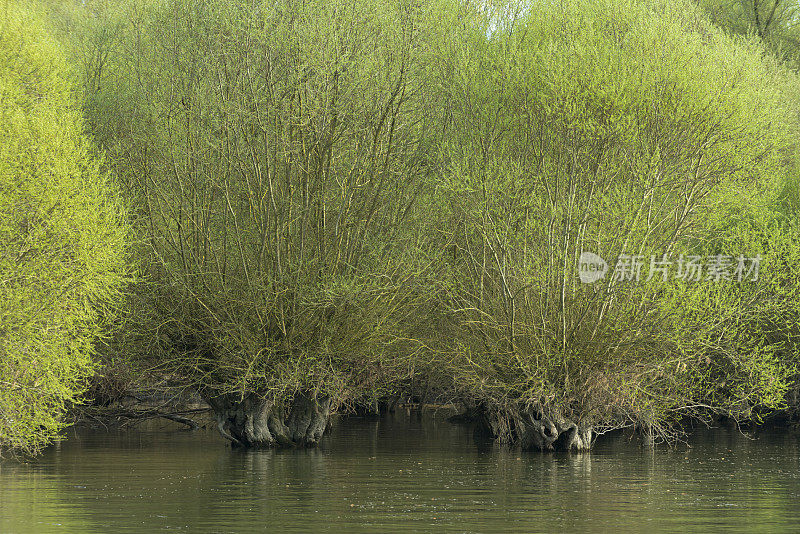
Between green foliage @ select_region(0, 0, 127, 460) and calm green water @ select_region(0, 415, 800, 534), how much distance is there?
1699mm

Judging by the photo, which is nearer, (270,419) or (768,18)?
(270,419)

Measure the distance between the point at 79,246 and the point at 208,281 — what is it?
540 cm

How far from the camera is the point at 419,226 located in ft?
94.8

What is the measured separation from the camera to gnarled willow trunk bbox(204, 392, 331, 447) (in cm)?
2828

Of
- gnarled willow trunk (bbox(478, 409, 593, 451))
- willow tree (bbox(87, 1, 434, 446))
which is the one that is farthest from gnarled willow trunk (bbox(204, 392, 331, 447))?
gnarled willow trunk (bbox(478, 409, 593, 451))

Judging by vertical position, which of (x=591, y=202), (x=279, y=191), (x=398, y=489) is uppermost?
(x=279, y=191)

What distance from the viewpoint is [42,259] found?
22.2 meters

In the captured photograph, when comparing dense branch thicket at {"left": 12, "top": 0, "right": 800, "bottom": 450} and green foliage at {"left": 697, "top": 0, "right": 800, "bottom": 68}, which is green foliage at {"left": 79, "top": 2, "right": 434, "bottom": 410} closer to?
dense branch thicket at {"left": 12, "top": 0, "right": 800, "bottom": 450}

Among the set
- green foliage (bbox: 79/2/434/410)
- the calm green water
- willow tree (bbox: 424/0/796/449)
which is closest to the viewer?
the calm green water

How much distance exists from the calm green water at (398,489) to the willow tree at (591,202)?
191cm

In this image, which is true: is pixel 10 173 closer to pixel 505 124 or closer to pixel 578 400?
pixel 505 124

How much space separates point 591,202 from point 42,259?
12109mm
